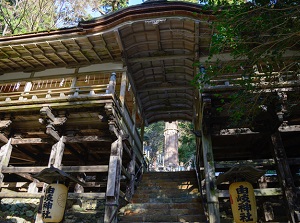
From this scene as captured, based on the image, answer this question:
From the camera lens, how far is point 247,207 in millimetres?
6262

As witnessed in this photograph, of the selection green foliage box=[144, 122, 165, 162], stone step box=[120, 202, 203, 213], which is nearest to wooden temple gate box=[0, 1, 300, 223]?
stone step box=[120, 202, 203, 213]

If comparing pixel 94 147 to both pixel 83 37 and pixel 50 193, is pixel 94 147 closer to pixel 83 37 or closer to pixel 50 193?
pixel 50 193

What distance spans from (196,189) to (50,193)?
6.19 meters

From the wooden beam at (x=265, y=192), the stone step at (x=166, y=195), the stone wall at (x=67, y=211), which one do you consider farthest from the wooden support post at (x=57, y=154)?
the wooden beam at (x=265, y=192)

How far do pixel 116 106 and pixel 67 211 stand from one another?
197 inches

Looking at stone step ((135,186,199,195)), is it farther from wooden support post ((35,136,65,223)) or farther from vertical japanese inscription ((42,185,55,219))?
vertical japanese inscription ((42,185,55,219))

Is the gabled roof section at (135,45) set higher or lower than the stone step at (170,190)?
higher

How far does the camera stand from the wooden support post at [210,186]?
23.3ft

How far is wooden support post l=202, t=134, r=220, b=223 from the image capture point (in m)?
7.10

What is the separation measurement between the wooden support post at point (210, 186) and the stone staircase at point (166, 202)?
83cm

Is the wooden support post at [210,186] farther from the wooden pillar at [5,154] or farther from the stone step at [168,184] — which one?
the wooden pillar at [5,154]

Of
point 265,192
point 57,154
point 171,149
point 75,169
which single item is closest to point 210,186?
point 265,192

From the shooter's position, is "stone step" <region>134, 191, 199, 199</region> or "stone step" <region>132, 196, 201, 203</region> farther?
"stone step" <region>134, 191, 199, 199</region>

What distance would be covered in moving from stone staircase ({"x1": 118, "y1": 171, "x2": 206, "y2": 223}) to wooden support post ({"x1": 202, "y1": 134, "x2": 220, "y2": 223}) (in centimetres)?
83
